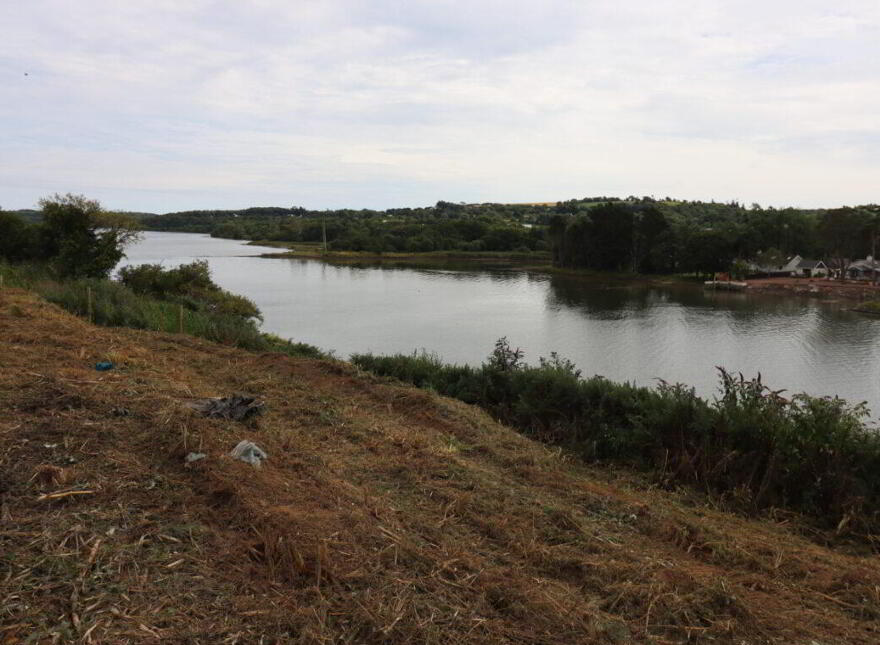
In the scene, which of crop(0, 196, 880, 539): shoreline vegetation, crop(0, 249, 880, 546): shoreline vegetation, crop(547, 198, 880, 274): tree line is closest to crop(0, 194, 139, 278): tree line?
crop(0, 196, 880, 539): shoreline vegetation

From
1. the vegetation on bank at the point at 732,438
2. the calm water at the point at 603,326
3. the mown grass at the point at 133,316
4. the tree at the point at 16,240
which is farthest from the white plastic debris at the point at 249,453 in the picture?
the tree at the point at 16,240

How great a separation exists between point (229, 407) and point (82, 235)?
20809 mm

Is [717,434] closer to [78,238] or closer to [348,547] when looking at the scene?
[348,547]

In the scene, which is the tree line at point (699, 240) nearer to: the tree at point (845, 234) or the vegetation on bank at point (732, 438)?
the tree at point (845, 234)

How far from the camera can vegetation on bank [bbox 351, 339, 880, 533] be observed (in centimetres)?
648

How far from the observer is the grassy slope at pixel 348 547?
291 cm

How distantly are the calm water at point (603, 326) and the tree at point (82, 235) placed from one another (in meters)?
8.85

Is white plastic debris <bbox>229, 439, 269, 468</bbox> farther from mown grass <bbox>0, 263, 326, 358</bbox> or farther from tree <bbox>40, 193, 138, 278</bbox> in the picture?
tree <bbox>40, 193, 138, 278</bbox>

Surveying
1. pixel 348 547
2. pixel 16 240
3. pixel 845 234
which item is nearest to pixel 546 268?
pixel 845 234

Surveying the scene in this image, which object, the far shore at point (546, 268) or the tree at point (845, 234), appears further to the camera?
the tree at point (845, 234)

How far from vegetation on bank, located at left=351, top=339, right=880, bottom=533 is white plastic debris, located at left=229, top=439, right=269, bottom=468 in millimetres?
4504

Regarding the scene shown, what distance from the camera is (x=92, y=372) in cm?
659

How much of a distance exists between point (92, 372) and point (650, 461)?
262 inches

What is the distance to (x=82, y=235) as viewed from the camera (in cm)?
2250
